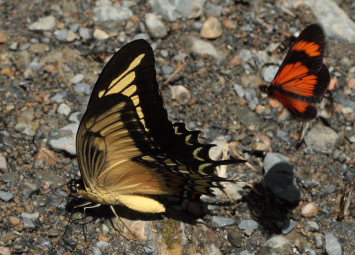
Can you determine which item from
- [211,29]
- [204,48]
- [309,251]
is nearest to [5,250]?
[309,251]

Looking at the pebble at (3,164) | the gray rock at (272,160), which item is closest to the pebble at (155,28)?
the gray rock at (272,160)

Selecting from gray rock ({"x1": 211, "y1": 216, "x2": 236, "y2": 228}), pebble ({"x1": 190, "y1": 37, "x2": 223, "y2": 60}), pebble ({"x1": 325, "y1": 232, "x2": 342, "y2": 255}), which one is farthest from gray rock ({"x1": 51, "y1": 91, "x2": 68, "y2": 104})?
pebble ({"x1": 325, "y1": 232, "x2": 342, "y2": 255})

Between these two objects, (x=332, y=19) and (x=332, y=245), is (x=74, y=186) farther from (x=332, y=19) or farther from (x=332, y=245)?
(x=332, y=19)

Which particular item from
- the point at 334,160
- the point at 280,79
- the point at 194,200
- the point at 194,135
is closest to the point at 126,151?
the point at 194,135

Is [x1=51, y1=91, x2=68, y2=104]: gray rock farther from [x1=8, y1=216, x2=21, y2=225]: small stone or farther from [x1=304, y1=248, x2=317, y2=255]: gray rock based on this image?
[x1=304, y1=248, x2=317, y2=255]: gray rock

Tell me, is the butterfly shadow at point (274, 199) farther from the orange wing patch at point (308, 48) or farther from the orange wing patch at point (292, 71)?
the orange wing patch at point (308, 48)

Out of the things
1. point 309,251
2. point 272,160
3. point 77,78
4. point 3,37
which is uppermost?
point 3,37

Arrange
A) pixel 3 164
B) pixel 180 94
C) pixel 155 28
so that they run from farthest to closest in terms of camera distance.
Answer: pixel 155 28
pixel 180 94
pixel 3 164
